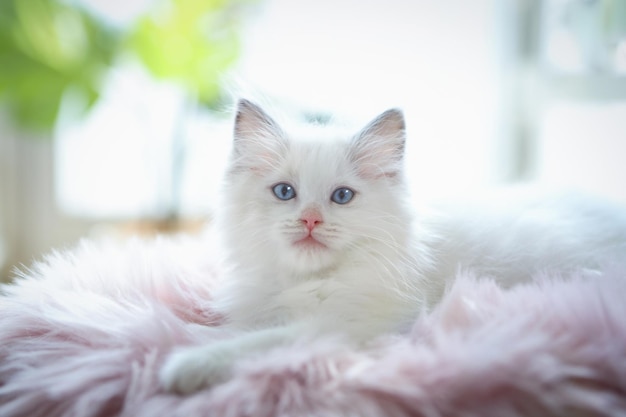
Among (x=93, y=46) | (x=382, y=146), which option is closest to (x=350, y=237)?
(x=382, y=146)

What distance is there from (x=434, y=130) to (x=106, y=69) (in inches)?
53.4

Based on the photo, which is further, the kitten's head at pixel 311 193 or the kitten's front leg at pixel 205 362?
the kitten's head at pixel 311 193

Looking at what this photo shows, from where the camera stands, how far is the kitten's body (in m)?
1.08

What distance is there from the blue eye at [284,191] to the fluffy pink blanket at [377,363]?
12.3 inches

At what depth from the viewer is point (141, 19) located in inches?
91.3

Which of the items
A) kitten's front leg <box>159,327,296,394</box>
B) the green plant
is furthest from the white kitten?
the green plant

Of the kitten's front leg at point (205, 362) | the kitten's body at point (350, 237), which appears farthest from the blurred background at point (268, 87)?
the kitten's front leg at point (205, 362)

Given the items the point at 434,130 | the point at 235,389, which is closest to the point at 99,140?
the point at 434,130

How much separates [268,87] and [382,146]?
149 cm

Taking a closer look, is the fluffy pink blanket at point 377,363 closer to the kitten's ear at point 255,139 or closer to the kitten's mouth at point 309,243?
the kitten's mouth at point 309,243

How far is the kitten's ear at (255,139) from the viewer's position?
1.20 m

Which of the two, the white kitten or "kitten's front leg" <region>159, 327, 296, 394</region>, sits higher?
the white kitten

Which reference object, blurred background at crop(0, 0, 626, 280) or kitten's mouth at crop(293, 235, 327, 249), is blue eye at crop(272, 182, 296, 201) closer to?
kitten's mouth at crop(293, 235, 327, 249)

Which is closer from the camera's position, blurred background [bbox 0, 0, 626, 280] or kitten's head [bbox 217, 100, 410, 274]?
kitten's head [bbox 217, 100, 410, 274]
